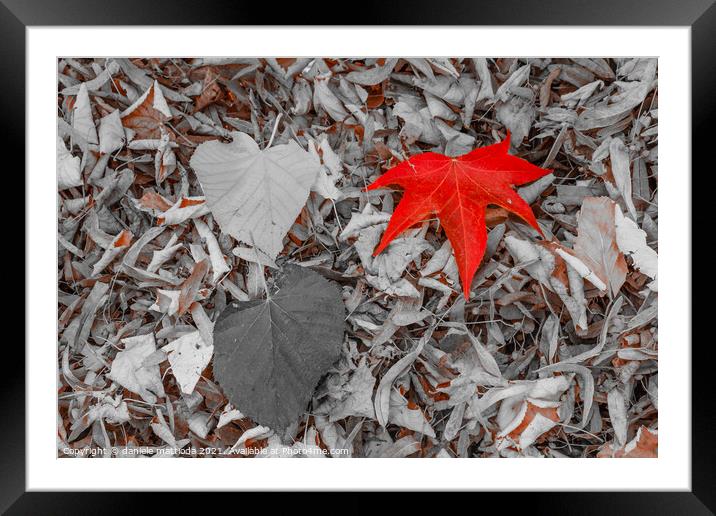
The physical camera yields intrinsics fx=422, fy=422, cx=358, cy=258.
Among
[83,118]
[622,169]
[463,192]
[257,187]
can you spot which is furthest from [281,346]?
[622,169]

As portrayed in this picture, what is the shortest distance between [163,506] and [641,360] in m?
0.75

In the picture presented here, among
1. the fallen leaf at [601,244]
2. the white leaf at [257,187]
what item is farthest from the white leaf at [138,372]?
the fallen leaf at [601,244]

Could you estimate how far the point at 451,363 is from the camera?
0.65 meters

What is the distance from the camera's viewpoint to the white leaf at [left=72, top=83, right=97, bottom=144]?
0.66m

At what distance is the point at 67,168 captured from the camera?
661 mm

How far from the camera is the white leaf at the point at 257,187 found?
2.11 ft

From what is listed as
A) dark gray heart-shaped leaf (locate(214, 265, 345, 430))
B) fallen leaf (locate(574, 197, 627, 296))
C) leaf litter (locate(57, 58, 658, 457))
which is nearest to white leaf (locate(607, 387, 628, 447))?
leaf litter (locate(57, 58, 658, 457))

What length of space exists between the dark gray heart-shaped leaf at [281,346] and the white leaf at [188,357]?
0.10 feet

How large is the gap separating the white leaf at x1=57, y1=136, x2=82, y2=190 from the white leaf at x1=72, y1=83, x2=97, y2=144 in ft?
0.11

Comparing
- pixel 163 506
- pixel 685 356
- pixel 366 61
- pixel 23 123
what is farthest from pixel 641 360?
pixel 23 123

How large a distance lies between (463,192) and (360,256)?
181 mm

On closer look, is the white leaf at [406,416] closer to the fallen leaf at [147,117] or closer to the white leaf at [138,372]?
the white leaf at [138,372]

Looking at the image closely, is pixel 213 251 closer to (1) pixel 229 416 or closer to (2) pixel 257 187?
(2) pixel 257 187
